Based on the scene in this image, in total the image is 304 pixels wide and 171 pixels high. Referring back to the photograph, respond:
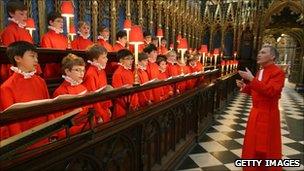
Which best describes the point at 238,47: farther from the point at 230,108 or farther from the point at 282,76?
the point at 282,76

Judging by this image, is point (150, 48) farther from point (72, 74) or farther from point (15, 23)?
point (72, 74)

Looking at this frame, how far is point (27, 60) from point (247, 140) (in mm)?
2897

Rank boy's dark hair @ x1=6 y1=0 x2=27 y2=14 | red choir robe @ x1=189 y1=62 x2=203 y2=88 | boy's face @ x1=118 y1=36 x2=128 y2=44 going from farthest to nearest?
red choir robe @ x1=189 y1=62 x2=203 y2=88
boy's face @ x1=118 y1=36 x2=128 y2=44
boy's dark hair @ x1=6 y1=0 x2=27 y2=14

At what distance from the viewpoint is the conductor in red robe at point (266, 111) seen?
3361 millimetres

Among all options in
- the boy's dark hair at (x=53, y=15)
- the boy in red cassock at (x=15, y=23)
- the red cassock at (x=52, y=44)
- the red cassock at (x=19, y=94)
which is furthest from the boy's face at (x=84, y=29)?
the red cassock at (x=19, y=94)

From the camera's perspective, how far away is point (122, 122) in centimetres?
263

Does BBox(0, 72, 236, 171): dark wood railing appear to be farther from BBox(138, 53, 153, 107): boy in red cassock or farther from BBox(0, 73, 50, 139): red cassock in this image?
BBox(0, 73, 50, 139): red cassock

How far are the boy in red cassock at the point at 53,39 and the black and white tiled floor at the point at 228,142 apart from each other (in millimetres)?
2559

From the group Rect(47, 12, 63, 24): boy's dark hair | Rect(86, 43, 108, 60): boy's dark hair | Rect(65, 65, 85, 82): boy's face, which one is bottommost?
Rect(65, 65, 85, 82): boy's face

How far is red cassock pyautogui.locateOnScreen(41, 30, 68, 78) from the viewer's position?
4344mm

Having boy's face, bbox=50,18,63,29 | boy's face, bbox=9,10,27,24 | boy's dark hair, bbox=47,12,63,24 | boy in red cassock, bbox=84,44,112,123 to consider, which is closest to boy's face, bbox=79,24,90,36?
boy's face, bbox=50,18,63,29

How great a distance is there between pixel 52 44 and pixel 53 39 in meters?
0.10

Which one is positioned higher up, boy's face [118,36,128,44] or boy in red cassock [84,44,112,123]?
boy's face [118,36,128,44]

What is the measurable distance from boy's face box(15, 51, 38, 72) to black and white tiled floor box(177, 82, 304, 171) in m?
2.66
